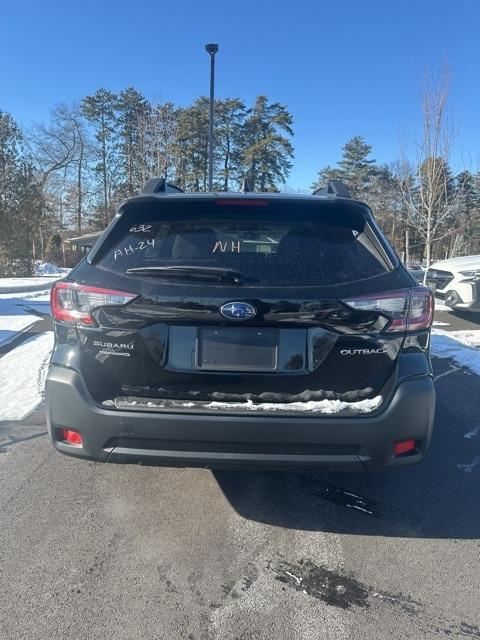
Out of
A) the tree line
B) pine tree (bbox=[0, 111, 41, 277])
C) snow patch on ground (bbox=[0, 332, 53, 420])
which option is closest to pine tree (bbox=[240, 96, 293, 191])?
the tree line

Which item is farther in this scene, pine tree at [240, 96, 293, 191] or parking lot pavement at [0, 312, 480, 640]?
pine tree at [240, 96, 293, 191]

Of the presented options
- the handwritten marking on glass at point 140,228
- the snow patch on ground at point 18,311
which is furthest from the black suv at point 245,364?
the snow patch on ground at point 18,311

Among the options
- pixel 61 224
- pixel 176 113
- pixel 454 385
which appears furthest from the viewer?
pixel 61 224

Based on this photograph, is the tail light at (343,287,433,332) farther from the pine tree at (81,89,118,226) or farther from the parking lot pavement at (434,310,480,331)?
the pine tree at (81,89,118,226)

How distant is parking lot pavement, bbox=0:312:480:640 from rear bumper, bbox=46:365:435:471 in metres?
0.52

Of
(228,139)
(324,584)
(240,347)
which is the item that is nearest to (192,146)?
(228,139)

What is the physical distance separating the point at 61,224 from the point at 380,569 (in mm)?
51937

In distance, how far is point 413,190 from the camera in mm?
17266

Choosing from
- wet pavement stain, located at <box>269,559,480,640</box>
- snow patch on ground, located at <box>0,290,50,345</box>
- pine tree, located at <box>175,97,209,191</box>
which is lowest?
wet pavement stain, located at <box>269,559,480,640</box>

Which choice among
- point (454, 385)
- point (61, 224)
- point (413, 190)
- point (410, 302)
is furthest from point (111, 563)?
point (61, 224)

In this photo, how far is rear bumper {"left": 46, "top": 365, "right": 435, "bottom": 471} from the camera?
2186 millimetres

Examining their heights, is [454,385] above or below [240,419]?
below

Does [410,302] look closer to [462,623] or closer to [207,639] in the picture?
[462,623]

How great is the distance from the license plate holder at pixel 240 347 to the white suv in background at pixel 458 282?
7.66 meters
